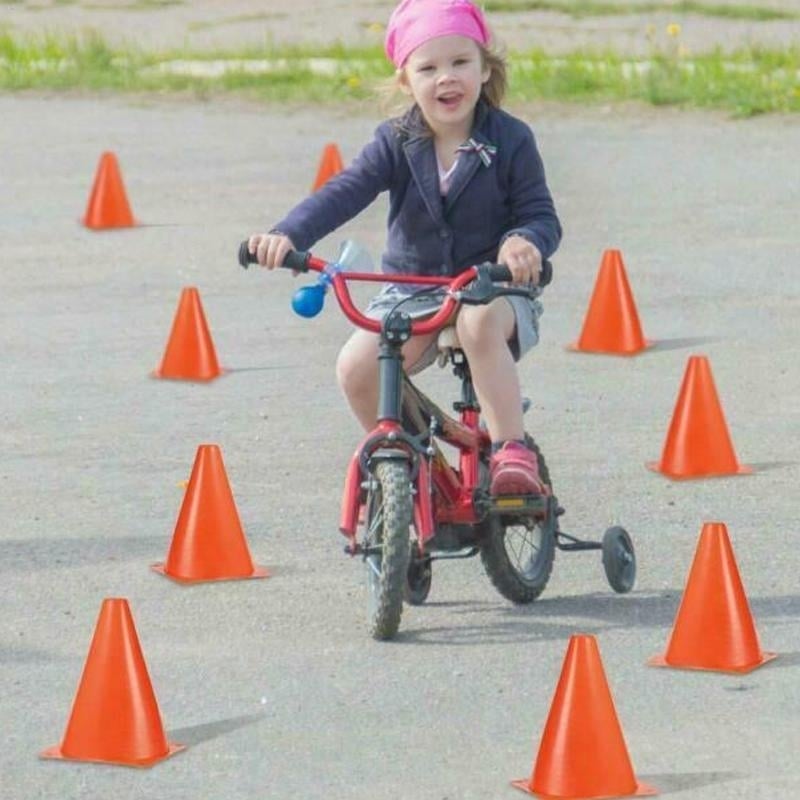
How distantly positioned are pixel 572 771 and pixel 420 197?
2.09 metres

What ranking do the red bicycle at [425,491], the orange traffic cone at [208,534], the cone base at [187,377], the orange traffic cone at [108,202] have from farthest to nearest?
the orange traffic cone at [108,202]
the cone base at [187,377]
the orange traffic cone at [208,534]
the red bicycle at [425,491]

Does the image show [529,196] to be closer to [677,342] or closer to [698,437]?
[698,437]

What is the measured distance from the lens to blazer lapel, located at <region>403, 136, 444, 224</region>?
7.09m

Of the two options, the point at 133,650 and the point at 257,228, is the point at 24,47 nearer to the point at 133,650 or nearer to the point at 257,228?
the point at 257,228

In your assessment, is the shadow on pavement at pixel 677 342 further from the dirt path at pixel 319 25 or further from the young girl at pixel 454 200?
the dirt path at pixel 319 25

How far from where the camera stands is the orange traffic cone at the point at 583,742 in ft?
18.2

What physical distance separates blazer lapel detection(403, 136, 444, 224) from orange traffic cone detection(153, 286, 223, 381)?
3734 millimetres

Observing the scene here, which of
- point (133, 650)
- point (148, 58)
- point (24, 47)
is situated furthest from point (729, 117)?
point (133, 650)

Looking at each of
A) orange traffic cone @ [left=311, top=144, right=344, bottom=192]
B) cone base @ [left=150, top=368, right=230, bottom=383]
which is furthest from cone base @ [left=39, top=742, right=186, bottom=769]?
orange traffic cone @ [left=311, top=144, right=344, bottom=192]

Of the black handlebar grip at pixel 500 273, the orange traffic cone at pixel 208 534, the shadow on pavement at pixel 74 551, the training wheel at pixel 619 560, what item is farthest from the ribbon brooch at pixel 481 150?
the shadow on pavement at pixel 74 551

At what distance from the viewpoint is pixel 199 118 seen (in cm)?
1872

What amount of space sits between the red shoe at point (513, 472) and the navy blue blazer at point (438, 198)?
52 cm

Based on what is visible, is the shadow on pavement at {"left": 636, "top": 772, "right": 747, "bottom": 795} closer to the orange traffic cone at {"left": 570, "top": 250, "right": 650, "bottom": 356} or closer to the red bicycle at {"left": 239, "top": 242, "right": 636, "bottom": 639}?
the red bicycle at {"left": 239, "top": 242, "right": 636, "bottom": 639}

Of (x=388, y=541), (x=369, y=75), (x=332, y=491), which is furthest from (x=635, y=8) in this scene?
(x=388, y=541)
